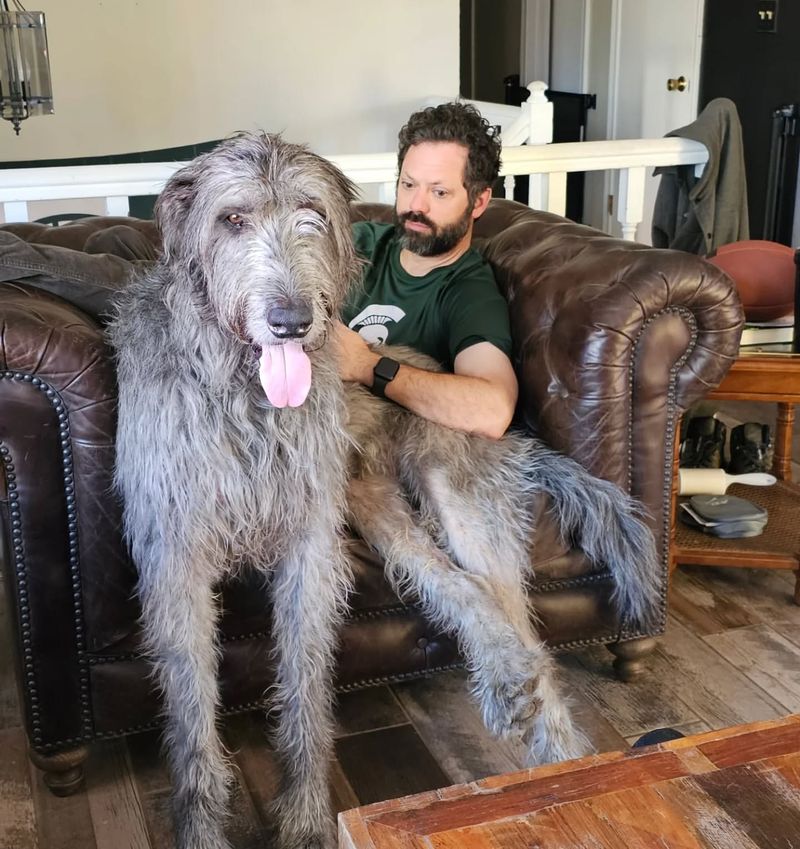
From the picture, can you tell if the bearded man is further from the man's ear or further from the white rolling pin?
the white rolling pin

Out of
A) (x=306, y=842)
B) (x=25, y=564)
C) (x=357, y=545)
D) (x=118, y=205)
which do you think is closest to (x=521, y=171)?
(x=118, y=205)

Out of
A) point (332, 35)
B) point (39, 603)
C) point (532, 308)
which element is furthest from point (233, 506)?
point (332, 35)

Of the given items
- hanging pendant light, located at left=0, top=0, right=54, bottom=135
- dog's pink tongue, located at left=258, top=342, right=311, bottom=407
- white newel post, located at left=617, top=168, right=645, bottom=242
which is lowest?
dog's pink tongue, located at left=258, top=342, right=311, bottom=407

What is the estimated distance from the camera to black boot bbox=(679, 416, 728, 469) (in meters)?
2.97

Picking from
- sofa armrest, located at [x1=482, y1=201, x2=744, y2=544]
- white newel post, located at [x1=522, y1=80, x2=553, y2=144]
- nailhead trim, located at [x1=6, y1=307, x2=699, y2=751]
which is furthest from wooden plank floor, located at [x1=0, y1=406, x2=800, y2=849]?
white newel post, located at [x1=522, y1=80, x2=553, y2=144]

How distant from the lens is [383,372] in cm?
204

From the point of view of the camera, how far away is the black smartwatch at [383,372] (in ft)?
6.68

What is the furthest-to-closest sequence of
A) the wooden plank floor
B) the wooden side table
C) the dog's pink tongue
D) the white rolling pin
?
the white rolling pin < the wooden side table < the wooden plank floor < the dog's pink tongue

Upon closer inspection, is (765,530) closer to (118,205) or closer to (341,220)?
(341,220)

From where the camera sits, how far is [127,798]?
189 centimetres

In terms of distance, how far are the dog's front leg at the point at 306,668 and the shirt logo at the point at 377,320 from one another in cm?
68

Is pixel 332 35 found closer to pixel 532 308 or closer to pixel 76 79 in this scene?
pixel 76 79

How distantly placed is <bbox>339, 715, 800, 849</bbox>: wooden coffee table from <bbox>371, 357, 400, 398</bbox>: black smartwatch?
999 mm

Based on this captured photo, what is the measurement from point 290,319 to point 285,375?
5.4 inches
